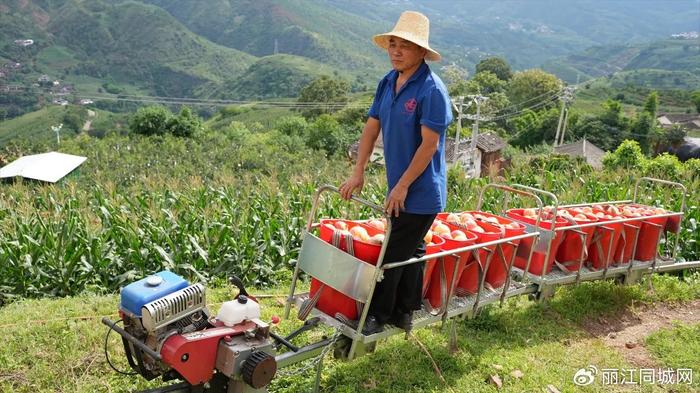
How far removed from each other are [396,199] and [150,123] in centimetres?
3904

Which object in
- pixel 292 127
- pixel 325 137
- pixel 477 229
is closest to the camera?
pixel 477 229

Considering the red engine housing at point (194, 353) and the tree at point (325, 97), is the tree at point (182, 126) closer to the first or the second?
the tree at point (325, 97)

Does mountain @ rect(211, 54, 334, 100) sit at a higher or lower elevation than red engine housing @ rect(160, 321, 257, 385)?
lower

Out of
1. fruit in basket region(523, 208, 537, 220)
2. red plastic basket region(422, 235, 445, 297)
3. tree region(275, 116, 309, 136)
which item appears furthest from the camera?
tree region(275, 116, 309, 136)

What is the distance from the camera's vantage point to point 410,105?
373cm

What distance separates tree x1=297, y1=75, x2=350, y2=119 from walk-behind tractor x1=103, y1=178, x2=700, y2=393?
227 feet

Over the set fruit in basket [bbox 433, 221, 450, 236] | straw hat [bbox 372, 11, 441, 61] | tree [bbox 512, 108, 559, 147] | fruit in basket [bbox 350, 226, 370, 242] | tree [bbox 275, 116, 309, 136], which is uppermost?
straw hat [bbox 372, 11, 441, 61]

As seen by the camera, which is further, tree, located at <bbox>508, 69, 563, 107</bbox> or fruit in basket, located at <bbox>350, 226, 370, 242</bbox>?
tree, located at <bbox>508, 69, 563, 107</bbox>

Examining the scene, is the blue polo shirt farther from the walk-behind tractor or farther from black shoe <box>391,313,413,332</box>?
black shoe <box>391,313,413,332</box>

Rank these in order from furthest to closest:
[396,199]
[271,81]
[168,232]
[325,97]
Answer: [271,81], [325,97], [168,232], [396,199]

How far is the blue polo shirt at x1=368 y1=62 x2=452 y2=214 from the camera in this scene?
3.62 metres

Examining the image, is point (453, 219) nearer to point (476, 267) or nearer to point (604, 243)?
point (476, 267)

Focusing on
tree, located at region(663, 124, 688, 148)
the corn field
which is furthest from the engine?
tree, located at region(663, 124, 688, 148)

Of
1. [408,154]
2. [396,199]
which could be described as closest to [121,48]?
[408,154]
